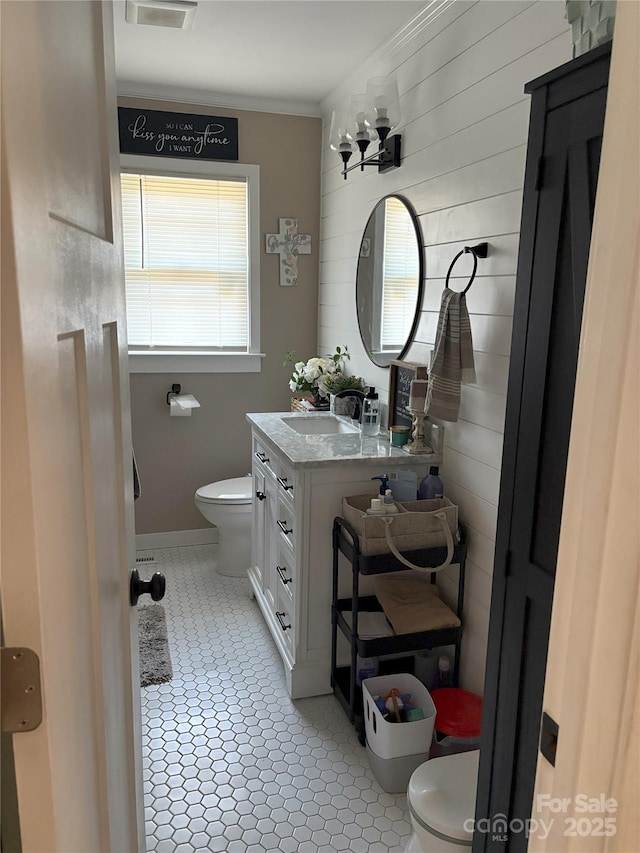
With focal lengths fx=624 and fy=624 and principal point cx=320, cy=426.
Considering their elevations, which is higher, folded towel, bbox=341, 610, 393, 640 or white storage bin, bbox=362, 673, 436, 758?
folded towel, bbox=341, 610, 393, 640

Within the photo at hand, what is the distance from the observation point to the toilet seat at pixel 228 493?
10.8 feet

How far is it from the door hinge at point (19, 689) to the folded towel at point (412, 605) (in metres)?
1.64

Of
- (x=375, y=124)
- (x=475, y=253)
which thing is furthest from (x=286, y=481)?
(x=375, y=124)

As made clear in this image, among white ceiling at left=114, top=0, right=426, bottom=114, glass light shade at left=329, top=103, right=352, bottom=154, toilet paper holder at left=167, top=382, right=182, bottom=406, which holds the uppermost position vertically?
white ceiling at left=114, top=0, right=426, bottom=114

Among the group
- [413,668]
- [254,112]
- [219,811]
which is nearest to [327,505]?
[413,668]

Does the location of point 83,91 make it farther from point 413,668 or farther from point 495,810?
point 413,668

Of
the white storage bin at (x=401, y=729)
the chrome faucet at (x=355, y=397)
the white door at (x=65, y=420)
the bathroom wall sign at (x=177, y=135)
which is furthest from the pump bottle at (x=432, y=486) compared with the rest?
the bathroom wall sign at (x=177, y=135)

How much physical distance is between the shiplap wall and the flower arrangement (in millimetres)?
518

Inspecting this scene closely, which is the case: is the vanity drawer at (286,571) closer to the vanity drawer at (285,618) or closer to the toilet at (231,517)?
the vanity drawer at (285,618)

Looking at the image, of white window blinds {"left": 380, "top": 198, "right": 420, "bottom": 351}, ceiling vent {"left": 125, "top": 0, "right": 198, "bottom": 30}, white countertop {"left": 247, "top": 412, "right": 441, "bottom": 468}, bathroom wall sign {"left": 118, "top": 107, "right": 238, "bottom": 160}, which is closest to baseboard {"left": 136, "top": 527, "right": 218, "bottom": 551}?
white countertop {"left": 247, "top": 412, "right": 441, "bottom": 468}

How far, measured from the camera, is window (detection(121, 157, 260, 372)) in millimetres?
3539

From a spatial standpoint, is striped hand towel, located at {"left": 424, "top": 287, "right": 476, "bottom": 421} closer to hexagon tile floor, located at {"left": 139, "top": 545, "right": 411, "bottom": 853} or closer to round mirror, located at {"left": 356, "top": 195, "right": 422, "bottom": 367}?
round mirror, located at {"left": 356, "top": 195, "right": 422, "bottom": 367}

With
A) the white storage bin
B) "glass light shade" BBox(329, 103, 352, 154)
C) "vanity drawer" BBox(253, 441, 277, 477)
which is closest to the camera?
the white storage bin

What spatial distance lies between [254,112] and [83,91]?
2984 mm
